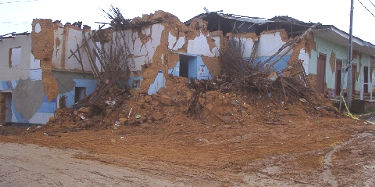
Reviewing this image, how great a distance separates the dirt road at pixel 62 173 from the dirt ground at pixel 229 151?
8 centimetres

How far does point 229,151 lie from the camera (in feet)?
30.8

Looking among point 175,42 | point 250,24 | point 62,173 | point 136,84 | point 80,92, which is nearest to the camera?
point 62,173

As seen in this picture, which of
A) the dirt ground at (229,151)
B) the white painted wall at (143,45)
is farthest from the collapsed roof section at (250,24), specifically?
the dirt ground at (229,151)

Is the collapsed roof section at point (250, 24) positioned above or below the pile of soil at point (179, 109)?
above

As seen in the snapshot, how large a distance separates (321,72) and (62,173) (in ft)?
51.0

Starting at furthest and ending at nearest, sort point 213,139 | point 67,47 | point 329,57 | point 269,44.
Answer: point 329,57 < point 269,44 < point 67,47 < point 213,139

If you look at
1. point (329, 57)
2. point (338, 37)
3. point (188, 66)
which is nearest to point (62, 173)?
point (188, 66)

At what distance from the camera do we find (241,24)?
772 inches

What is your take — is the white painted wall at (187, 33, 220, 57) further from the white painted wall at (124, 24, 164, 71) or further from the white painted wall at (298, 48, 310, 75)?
the white painted wall at (298, 48, 310, 75)

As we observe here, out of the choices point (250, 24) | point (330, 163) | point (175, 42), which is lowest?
point (330, 163)

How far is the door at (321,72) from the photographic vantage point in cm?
1909

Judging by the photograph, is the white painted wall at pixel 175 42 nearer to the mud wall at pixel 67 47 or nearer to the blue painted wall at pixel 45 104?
the mud wall at pixel 67 47

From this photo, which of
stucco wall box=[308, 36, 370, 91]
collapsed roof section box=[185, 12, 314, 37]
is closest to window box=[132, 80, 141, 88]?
Result: collapsed roof section box=[185, 12, 314, 37]

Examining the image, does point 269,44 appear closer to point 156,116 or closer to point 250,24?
point 250,24
